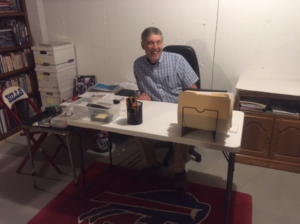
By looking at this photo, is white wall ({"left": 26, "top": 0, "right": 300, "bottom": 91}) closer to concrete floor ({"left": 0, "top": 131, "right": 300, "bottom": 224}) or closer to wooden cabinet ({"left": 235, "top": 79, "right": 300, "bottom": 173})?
wooden cabinet ({"left": 235, "top": 79, "right": 300, "bottom": 173})

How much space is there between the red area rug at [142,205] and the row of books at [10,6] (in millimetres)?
2172

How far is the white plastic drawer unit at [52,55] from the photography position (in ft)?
10.2

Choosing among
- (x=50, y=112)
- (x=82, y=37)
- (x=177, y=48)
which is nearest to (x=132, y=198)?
(x=50, y=112)

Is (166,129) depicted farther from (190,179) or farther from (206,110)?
(190,179)

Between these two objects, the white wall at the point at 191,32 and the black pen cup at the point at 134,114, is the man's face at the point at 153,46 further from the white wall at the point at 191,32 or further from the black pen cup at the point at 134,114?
the white wall at the point at 191,32

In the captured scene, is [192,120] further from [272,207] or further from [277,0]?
[277,0]

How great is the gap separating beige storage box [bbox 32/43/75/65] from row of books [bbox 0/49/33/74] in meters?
0.23

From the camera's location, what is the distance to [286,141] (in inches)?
95.6

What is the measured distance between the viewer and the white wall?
2.55 metres

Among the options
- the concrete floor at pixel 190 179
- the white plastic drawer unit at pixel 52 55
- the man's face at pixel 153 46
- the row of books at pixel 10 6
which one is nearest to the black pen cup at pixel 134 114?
the man's face at pixel 153 46

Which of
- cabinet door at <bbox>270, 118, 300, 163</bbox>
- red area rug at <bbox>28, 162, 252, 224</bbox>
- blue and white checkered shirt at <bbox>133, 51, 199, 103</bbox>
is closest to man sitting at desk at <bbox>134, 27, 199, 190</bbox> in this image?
blue and white checkered shirt at <bbox>133, 51, 199, 103</bbox>

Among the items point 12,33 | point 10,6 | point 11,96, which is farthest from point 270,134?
point 10,6

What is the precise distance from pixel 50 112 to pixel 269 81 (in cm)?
206

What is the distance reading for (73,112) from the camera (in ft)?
6.40
